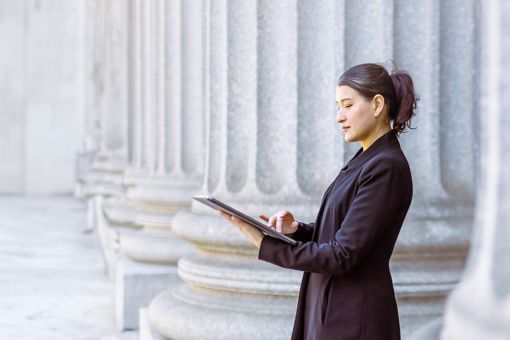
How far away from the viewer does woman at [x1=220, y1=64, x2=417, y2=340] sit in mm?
3691

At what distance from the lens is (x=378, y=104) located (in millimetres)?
3879

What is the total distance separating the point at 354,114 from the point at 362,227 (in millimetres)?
527

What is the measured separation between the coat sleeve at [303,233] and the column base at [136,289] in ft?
16.4

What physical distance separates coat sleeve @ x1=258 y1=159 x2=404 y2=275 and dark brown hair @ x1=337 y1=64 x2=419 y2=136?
0.28 metres

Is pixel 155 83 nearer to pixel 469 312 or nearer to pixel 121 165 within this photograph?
pixel 121 165

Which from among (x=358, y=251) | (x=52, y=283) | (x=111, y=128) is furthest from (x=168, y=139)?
(x=111, y=128)

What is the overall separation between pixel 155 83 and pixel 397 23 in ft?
17.8

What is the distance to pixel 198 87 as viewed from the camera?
33.6 feet

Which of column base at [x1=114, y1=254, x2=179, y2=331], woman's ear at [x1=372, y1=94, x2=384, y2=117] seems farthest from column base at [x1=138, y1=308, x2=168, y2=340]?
woman's ear at [x1=372, y1=94, x2=384, y2=117]

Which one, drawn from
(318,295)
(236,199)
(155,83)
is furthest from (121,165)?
(318,295)

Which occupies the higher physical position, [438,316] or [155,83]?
[155,83]

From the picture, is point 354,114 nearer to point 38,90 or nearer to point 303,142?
point 303,142

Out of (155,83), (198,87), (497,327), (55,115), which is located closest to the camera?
(497,327)

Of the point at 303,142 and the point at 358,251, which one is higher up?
the point at 303,142
